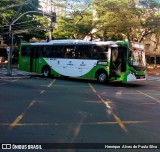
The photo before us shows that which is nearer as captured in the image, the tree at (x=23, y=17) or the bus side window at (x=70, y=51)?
the bus side window at (x=70, y=51)

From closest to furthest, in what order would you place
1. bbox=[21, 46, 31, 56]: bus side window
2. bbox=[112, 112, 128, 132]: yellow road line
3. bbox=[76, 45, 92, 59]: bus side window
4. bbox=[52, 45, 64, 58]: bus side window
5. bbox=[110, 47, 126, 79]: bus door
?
1. bbox=[112, 112, 128, 132]: yellow road line
2. bbox=[110, 47, 126, 79]: bus door
3. bbox=[76, 45, 92, 59]: bus side window
4. bbox=[52, 45, 64, 58]: bus side window
5. bbox=[21, 46, 31, 56]: bus side window

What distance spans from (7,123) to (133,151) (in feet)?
12.6

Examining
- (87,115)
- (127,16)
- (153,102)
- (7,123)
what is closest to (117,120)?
(87,115)

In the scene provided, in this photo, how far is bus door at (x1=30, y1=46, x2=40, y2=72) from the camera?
28628 millimetres

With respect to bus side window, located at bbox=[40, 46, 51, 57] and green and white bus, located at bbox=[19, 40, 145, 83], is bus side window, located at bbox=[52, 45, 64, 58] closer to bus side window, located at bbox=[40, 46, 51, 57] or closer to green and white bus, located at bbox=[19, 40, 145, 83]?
green and white bus, located at bbox=[19, 40, 145, 83]

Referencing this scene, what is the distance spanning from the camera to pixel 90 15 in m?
47.9

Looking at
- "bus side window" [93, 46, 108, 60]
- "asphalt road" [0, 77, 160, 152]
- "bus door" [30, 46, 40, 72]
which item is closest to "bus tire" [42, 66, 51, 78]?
"bus door" [30, 46, 40, 72]

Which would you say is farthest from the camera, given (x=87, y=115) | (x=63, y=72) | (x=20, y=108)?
(x=63, y=72)

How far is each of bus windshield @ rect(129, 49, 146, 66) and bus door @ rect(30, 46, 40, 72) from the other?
9.74 metres

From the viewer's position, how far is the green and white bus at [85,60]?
21797mm

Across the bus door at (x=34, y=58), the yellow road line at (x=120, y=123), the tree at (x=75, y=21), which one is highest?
the tree at (x=75, y=21)

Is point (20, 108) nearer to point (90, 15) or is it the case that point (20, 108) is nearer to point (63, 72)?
point (63, 72)

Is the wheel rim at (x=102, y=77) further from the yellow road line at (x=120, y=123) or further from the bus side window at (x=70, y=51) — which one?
the yellow road line at (x=120, y=123)

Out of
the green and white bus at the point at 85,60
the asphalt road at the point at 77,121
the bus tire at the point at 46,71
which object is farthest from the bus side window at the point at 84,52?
the asphalt road at the point at 77,121
